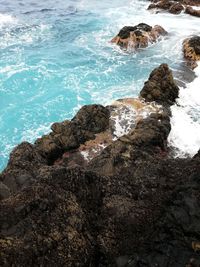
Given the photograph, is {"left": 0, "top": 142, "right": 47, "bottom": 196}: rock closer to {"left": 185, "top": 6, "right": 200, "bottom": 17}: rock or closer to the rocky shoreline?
the rocky shoreline

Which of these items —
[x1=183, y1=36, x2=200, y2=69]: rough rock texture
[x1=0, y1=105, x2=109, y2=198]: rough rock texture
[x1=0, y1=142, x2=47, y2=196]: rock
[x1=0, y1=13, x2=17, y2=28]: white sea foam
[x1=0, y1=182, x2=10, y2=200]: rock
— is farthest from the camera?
[x1=0, y1=13, x2=17, y2=28]: white sea foam

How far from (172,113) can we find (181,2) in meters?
25.2

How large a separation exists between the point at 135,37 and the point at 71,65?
579 cm

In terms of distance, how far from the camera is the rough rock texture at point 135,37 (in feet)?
102

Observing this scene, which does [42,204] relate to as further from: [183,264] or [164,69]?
[164,69]

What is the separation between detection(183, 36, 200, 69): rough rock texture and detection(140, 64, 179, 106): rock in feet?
17.7

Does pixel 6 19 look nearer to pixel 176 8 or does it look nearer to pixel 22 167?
pixel 176 8

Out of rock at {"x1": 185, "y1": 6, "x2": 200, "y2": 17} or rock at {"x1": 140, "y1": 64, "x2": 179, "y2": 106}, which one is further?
rock at {"x1": 185, "y1": 6, "x2": 200, "y2": 17}

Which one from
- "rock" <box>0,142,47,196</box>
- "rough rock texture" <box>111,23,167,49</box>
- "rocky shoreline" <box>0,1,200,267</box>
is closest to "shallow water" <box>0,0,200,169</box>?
"rough rock texture" <box>111,23,167,49</box>

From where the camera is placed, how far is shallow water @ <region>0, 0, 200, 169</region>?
21812 millimetres

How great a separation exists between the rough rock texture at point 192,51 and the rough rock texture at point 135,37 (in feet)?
11.1

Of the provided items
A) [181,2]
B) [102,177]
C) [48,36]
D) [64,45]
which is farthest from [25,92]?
[181,2]

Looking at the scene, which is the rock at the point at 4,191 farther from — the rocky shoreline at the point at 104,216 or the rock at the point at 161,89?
the rock at the point at 161,89

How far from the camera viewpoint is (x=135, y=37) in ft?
102
